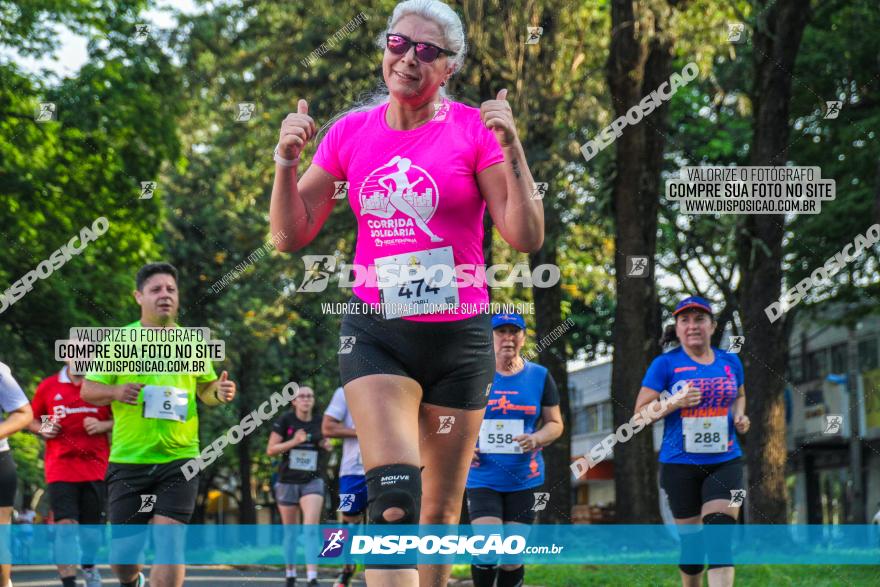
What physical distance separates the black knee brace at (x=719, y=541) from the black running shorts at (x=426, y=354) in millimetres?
4155

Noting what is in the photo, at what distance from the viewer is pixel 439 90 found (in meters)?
4.89

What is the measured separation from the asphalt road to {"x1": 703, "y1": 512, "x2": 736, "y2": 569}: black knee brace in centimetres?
613

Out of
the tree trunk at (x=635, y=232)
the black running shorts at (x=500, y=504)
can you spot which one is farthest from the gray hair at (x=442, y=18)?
the tree trunk at (x=635, y=232)

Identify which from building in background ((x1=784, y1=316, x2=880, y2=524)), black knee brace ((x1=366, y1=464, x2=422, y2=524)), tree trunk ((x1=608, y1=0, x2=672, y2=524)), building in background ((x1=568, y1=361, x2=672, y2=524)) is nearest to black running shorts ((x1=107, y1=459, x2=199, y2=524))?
black knee brace ((x1=366, y1=464, x2=422, y2=524))

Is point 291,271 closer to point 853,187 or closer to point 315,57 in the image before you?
point 315,57

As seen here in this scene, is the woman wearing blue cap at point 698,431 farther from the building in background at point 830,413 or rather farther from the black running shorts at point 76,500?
the building in background at point 830,413

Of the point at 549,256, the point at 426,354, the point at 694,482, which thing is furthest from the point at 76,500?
the point at 549,256

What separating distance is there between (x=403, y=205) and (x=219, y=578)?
43.4 ft

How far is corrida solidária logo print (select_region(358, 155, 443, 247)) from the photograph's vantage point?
4.64m

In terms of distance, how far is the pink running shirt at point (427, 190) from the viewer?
465 centimetres

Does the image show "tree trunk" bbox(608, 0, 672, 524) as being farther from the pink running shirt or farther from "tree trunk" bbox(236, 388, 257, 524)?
"tree trunk" bbox(236, 388, 257, 524)

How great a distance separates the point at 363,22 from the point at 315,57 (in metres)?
0.91

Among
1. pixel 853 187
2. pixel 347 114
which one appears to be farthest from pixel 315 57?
pixel 347 114

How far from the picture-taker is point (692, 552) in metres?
8.70
